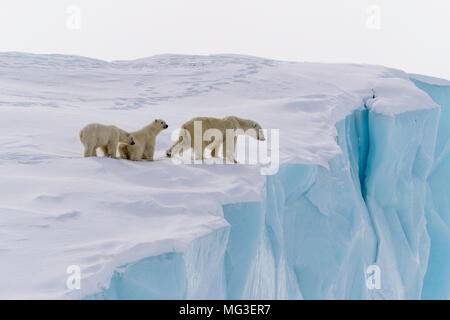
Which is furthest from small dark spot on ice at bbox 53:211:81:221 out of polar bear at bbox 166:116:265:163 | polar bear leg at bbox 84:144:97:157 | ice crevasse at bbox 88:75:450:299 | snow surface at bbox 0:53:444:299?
polar bear at bbox 166:116:265:163

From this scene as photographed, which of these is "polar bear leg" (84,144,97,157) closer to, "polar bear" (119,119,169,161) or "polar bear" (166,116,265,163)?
"polar bear" (119,119,169,161)

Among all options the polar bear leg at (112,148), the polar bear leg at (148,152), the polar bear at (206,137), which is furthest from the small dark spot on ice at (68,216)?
the polar bear at (206,137)

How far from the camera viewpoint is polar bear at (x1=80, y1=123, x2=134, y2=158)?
477 centimetres

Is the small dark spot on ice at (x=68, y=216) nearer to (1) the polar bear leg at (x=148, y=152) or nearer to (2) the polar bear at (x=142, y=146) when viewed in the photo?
(2) the polar bear at (x=142, y=146)

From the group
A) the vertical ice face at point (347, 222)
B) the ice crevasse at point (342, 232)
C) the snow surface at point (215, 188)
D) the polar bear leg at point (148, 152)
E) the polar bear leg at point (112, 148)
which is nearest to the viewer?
the snow surface at point (215, 188)

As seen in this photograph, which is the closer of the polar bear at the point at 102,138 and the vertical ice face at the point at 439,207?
the polar bear at the point at 102,138

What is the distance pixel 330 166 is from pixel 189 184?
2.89m

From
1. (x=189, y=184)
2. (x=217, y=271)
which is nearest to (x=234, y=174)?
(x=189, y=184)

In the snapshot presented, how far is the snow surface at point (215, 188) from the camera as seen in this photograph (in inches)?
→ 120

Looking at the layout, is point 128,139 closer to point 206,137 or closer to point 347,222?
point 206,137

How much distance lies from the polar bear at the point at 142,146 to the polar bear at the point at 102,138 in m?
0.08

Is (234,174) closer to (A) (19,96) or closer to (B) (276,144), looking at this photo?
(B) (276,144)

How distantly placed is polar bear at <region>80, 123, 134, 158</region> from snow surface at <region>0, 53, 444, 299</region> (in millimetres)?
169
